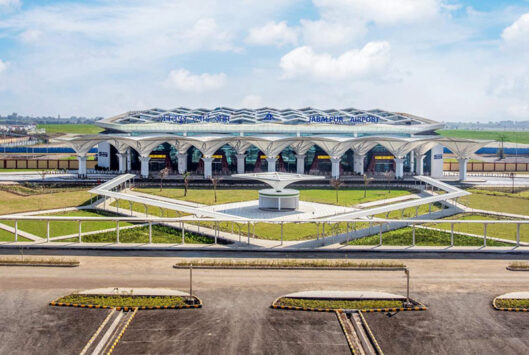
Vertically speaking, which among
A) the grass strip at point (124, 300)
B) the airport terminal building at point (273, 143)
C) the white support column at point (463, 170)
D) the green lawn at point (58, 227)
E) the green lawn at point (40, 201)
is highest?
the airport terminal building at point (273, 143)

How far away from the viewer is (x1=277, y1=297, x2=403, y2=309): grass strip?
34750mm

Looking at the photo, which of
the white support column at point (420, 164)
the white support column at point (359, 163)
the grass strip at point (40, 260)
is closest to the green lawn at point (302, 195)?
the white support column at point (359, 163)

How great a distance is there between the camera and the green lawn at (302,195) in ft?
269

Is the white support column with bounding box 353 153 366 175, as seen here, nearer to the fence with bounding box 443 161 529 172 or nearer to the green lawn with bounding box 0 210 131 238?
the fence with bounding box 443 161 529 172

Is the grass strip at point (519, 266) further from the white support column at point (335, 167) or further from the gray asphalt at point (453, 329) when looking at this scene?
the white support column at point (335, 167)

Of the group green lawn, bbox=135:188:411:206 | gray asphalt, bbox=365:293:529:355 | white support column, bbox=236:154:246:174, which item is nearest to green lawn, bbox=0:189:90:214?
green lawn, bbox=135:188:411:206

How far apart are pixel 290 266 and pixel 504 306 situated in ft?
53.2

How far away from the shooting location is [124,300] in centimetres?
3544

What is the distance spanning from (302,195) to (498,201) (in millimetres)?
30839

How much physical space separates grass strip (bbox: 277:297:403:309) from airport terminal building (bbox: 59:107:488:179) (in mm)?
78454

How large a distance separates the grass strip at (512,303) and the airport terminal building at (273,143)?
77.3 metres

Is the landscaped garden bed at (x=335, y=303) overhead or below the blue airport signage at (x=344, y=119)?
below

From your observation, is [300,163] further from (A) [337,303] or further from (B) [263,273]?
(A) [337,303]

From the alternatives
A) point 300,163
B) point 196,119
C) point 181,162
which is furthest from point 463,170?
point 196,119
